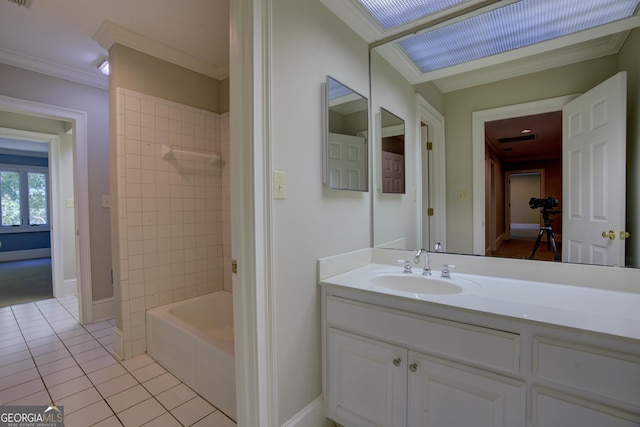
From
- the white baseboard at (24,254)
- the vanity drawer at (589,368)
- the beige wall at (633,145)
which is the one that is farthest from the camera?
the white baseboard at (24,254)

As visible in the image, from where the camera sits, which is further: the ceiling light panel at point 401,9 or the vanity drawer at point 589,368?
the ceiling light panel at point 401,9

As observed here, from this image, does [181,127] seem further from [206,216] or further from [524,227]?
[524,227]

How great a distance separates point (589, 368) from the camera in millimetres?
845

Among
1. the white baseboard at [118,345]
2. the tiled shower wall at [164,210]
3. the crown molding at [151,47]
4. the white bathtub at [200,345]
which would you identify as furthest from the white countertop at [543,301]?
the crown molding at [151,47]

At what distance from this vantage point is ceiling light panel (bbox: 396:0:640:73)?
4.25ft

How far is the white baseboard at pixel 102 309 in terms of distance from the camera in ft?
9.14

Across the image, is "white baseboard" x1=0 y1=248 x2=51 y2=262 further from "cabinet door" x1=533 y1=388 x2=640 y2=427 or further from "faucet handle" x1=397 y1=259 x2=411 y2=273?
"cabinet door" x1=533 y1=388 x2=640 y2=427

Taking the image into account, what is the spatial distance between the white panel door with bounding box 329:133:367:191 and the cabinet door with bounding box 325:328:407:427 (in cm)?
78

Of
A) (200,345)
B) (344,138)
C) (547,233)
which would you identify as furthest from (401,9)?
(200,345)

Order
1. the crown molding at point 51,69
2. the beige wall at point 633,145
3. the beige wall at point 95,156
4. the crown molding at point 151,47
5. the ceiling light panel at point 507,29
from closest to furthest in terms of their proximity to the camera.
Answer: the beige wall at point 633,145 → the ceiling light panel at point 507,29 → the crown molding at point 151,47 → the crown molding at point 51,69 → the beige wall at point 95,156

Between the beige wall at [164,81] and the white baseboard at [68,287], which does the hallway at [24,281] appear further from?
the beige wall at [164,81]

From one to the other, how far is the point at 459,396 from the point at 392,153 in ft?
4.44

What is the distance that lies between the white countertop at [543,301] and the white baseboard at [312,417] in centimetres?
60

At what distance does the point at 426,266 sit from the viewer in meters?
1.56
